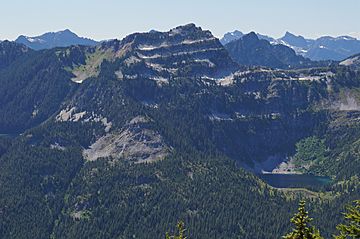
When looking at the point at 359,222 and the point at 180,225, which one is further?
the point at 180,225

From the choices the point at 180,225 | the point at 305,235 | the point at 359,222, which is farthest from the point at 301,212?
the point at 180,225

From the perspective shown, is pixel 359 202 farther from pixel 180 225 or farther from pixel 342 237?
pixel 180 225

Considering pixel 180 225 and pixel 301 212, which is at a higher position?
pixel 301 212

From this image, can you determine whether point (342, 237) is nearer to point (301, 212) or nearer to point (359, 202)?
point (359, 202)

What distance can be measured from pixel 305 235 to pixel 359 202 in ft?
23.1

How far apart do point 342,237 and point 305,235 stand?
19.9 ft

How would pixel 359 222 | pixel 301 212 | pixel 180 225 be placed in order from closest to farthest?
1. pixel 301 212
2. pixel 359 222
3. pixel 180 225

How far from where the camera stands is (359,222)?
42.5 m

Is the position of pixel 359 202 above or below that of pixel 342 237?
above

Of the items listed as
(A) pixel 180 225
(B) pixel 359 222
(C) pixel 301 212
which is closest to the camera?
(C) pixel 301 212

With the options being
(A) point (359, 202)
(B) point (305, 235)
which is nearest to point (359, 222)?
(A) point (359, 202)

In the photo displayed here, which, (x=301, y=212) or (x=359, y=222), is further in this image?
(x=359, y=222)

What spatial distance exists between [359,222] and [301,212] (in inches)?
294

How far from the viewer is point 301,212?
126ft
